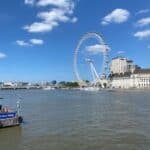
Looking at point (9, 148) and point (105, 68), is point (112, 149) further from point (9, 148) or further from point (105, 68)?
point (105, 68)

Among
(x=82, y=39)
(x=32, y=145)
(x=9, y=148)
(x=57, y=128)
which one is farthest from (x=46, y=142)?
(x=82, y=39)

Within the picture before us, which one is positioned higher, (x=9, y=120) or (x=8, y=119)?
(x=8, y=119)

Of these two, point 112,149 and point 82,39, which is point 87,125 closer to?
point 112,149

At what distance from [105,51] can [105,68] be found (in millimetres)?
8979

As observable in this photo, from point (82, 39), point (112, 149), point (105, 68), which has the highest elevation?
point (82, 39)

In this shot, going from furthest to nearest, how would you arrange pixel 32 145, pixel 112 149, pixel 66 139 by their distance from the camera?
pixel 66 139
pixel 32 145
pixel 112 149

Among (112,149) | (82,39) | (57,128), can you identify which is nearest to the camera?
(112,149)

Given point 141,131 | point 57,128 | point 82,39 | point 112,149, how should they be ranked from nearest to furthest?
point 112,149 < point 141,131 < point 57,128 < point 82,39

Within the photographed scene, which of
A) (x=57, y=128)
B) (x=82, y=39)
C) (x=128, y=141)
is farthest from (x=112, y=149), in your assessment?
(x=82, y=39)

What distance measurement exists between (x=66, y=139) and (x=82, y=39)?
151 metres

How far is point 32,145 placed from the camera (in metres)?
25.4

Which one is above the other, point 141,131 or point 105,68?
point 105,68

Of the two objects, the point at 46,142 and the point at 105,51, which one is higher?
the point at 105,51

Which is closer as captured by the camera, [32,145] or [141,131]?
[32,145]
